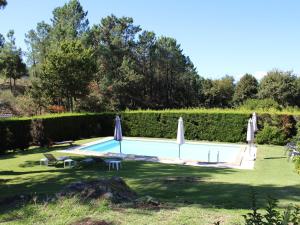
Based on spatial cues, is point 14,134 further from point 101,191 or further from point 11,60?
point 11,60

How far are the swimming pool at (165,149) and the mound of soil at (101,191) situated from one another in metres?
12.5

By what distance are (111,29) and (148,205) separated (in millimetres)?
37438

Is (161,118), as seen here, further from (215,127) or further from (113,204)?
(113,204)

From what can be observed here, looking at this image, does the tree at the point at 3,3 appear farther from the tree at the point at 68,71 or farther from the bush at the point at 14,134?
the tree at the point at 68,71

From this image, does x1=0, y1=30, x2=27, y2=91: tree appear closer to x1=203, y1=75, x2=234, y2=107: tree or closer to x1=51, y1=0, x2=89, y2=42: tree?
x1=51, y1=0, x2=89, y2=42: tree

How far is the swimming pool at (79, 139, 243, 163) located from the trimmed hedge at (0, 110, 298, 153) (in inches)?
62.4

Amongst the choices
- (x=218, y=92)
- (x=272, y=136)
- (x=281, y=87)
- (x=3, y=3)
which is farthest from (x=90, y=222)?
(x=218, y=92)

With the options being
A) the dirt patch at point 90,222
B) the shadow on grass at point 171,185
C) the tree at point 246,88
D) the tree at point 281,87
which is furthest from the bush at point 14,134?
the tree at point 246,88

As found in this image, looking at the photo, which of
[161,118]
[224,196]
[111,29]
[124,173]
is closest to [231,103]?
[111,29]

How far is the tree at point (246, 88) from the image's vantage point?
154 ft

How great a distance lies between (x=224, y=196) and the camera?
9039 millimetres

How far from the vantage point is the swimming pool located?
68.3 feet

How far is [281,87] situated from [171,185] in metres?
35.1

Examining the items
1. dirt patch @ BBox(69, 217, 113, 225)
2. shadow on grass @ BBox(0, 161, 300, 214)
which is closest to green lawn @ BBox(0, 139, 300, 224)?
shadow on grass @ BBox(0, 161, 300, 214)
